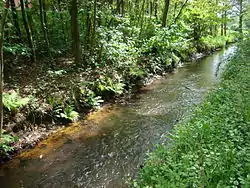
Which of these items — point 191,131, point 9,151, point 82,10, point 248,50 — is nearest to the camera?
point 191,131

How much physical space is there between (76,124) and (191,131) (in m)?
4.26

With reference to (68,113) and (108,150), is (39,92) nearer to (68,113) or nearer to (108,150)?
(68,113)

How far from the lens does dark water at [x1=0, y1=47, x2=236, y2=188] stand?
16.5ft

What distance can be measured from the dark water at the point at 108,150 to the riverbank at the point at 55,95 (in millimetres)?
607

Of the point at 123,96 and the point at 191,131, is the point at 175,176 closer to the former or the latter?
the point at 191,131

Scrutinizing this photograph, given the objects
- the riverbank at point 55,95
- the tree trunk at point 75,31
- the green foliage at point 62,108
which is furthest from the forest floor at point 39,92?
the tree trunk at point 75,31

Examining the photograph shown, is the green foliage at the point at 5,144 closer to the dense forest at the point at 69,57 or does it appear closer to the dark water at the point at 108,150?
the dense forest at the point at 69,57

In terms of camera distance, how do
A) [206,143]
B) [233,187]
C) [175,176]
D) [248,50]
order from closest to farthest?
[233,187] → [175,176] → [206,143] → [248,50]

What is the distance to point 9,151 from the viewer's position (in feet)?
18.9

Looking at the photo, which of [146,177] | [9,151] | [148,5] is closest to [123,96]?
[9,151]

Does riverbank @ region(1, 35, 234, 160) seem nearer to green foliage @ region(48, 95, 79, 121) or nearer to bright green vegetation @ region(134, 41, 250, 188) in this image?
green foliage @ region(48, 95, 79, 121)

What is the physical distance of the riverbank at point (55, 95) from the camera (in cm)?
631

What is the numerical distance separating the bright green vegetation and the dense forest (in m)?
3.59

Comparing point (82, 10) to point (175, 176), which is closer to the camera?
point (175, 176)
